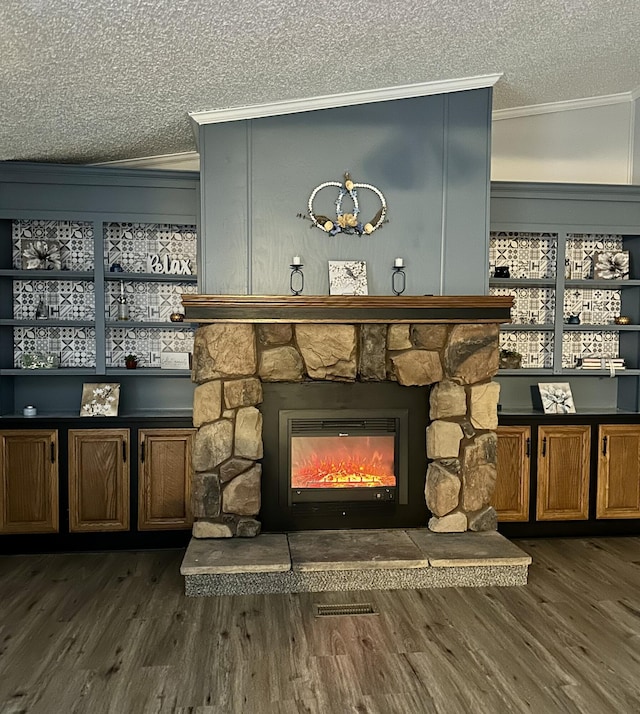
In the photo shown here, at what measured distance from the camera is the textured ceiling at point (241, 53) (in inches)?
106

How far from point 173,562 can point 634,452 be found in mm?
3317

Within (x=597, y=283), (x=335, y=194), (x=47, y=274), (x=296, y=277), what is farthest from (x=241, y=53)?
(x=597, y=283)

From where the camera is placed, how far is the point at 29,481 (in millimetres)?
4336

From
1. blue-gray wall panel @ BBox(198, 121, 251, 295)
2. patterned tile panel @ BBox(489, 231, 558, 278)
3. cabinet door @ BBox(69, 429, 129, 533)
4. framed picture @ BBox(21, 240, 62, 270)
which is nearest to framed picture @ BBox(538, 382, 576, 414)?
patterned tile panel @ BBox(489, 231, 558, 278)

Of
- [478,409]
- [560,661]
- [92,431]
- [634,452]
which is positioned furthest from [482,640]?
[92,431]

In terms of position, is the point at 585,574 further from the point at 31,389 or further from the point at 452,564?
the point at 31,389

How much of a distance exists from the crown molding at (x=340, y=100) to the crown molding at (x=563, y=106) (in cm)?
106

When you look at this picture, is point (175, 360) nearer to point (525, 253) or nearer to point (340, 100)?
point (340, 100)

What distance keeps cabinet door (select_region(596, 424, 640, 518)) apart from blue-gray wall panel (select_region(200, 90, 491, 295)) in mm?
1642

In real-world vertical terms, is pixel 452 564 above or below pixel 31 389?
below

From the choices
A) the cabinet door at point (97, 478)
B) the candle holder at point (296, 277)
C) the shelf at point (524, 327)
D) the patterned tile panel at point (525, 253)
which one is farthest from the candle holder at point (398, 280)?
the cabinet door at point (97, 478)

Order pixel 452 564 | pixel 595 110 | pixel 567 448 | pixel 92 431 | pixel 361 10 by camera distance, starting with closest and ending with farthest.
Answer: pixel 361 10, pixel 452 564, pixel 92 431, pixel 567 448, pixel 595 110

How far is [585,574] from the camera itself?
4.02 meters

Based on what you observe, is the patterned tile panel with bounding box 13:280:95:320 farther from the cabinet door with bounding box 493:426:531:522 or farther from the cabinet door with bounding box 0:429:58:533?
the cabinet door with bounding box 493:426:531:522
